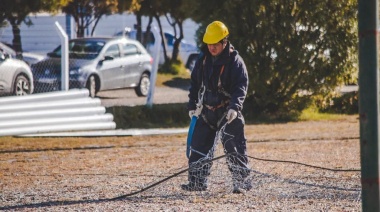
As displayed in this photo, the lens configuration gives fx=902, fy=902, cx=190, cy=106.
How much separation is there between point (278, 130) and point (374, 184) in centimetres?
1260

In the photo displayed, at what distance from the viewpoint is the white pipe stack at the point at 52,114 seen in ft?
50.4

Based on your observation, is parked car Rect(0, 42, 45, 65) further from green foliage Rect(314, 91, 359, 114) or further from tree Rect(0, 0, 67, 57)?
green foliage Rect(314, 91, 359, 114)

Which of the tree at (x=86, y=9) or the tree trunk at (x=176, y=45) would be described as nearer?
the tree at (x=86, y=9)

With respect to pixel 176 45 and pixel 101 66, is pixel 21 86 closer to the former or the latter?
pixel 101 66

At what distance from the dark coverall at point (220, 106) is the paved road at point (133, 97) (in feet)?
30.6

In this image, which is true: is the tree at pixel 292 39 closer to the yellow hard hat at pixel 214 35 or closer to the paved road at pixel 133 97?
the paved road at pixel 133 97

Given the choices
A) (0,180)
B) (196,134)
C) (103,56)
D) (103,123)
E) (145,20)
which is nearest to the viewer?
(196,134)

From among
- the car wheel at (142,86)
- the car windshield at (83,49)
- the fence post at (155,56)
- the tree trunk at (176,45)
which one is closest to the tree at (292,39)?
the fence post at (155,56)

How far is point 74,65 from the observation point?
66.0ft

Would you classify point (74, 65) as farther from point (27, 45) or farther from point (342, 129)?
point (342, 129)

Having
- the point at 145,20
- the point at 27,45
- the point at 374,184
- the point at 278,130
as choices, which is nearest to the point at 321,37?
the point at 278,130

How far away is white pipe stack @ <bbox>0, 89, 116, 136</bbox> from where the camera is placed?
50.4 ft

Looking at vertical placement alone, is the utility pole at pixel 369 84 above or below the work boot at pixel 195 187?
above

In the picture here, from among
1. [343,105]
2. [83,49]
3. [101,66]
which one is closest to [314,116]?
[343,105]
